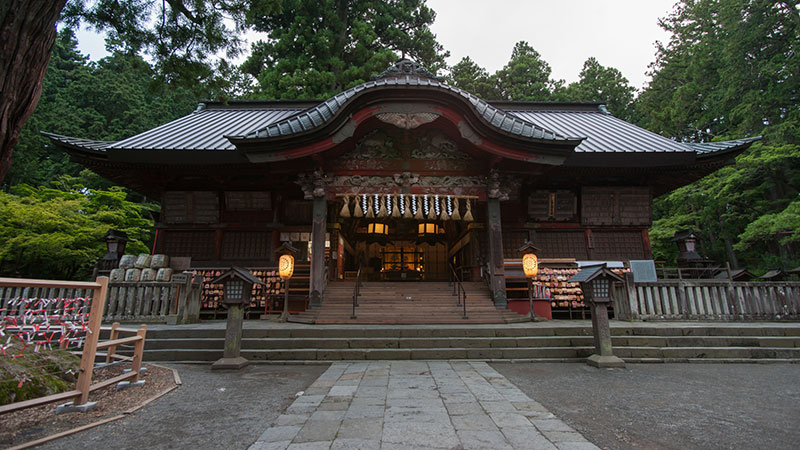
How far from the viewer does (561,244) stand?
41.4 feet

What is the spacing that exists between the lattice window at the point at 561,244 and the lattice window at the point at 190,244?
38.6 feet

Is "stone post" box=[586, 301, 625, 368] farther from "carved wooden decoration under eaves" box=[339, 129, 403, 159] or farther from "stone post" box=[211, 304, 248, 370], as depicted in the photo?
"carved wooden decoration under eaves" box=[339, 129, 403, 159]

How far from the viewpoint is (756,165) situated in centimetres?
1589

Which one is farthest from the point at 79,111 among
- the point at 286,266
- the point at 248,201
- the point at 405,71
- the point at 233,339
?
the point at 233,339

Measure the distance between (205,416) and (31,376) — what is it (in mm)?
1920

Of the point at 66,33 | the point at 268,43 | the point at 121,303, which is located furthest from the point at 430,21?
the point at 121,303

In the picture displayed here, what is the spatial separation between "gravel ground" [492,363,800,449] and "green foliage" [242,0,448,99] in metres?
19.3

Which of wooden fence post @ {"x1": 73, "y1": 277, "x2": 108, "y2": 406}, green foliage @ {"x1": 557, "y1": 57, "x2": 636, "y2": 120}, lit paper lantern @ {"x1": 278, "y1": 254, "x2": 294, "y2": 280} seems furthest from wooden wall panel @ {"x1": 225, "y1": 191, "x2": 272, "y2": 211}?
Answer: green foliage @ {"x1": 557, "y1": 57, "x2": 636, "y2": 120}

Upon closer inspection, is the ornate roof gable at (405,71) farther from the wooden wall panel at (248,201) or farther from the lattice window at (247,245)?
the lattice window at (247,245)

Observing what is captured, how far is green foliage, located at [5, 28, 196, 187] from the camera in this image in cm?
2127

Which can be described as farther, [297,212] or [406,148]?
[297,212]

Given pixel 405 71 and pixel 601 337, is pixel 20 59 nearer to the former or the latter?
pixel 601 337

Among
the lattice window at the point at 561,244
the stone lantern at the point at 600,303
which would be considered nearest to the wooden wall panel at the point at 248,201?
the lattice window at the point at 561,244

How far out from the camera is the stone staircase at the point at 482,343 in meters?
6.80
